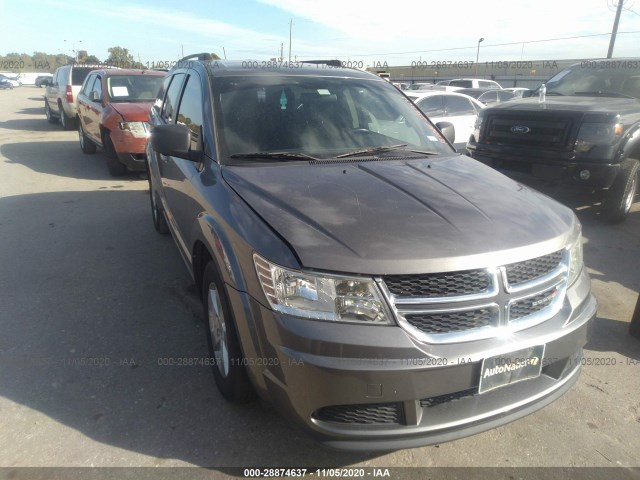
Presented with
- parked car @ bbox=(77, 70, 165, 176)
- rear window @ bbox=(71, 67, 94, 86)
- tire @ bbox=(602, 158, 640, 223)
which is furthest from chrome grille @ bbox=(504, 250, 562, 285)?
rear window @ bbox=(71, 67, 94, 86)

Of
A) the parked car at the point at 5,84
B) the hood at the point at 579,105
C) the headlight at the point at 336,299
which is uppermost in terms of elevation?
the hood at the point at 579,105

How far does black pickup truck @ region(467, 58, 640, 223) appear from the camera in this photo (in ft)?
18.5

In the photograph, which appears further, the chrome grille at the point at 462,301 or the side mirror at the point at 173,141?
the side mirror at the point at 173,141

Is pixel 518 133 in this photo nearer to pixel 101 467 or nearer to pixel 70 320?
pixel 70 320

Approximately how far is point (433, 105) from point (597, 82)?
3.30 m

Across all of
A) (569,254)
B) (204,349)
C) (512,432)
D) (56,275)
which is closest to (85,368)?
(204,349)

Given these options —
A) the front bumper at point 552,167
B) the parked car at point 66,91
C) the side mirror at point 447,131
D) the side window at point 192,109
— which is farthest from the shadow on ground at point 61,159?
the side mirror at point 447,131

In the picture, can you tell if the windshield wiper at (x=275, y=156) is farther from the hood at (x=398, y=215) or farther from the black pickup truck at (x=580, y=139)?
the black pickup truck at (x=580, y=139)

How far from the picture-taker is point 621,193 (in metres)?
5.80

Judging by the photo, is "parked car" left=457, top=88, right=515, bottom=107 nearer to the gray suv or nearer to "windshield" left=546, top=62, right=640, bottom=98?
"windshield" left=546, top=62, right=640, bottom=98

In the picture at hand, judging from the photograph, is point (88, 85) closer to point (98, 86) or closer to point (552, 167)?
point (98, 86)

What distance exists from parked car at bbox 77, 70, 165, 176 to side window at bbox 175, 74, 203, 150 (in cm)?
404

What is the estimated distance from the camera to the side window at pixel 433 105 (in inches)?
381

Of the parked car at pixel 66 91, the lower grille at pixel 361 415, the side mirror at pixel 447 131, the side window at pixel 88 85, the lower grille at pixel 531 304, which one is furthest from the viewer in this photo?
the parked car at pixel 66 91
